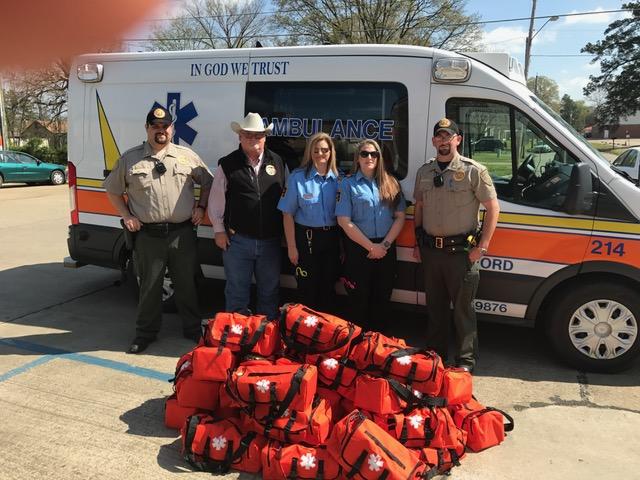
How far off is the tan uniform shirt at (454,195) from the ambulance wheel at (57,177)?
20032 millimetres

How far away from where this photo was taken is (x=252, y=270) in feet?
14.0

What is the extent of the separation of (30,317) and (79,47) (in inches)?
206

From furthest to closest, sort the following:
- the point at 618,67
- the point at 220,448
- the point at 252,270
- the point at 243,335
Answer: the point at 618,67 → the point at 252,270 → the point at 243,335 → the point at 220,448

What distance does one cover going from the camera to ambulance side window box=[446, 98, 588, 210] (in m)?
3.83

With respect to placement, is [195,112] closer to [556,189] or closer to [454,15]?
[556,189]

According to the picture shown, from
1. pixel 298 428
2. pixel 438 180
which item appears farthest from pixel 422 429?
pixel 438 180

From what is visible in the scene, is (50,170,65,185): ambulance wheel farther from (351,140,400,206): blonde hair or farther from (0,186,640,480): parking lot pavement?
(351,140,400,206): blonde hair

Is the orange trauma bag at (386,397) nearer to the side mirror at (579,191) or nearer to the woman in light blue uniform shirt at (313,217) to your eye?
the woman in light blue uniform shirt at (313,217)

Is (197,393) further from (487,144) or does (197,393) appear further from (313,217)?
(487,144)

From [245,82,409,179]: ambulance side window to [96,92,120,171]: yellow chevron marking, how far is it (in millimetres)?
1397

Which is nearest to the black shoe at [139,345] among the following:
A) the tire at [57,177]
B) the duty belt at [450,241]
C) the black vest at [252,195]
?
the black vest at [252,195]

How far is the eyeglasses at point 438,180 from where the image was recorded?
145 inches

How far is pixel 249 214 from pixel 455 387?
1.96 meters

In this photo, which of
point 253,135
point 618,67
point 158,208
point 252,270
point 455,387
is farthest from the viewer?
point 618,67
